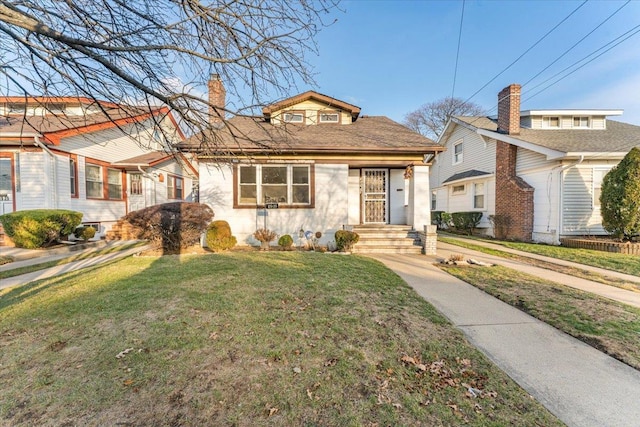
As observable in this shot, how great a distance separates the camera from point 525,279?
5.73m

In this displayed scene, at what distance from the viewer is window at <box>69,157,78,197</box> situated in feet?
34.7

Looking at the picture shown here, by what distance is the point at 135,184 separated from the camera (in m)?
14.2

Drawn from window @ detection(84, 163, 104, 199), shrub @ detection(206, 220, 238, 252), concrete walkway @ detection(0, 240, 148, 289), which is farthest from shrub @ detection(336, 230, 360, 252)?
window @ detection(84, 163, 104, 199)

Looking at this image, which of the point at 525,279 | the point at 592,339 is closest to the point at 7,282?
the point at 592,339

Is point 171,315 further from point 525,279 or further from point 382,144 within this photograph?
point 382,144

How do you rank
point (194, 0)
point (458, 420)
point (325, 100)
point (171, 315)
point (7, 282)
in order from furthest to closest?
point (325, 100)
point (7, 282)
point (171, 315)
point (194, 0)
point (458, 420)

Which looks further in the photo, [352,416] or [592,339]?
[592,339]

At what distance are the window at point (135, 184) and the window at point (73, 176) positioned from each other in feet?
10.00

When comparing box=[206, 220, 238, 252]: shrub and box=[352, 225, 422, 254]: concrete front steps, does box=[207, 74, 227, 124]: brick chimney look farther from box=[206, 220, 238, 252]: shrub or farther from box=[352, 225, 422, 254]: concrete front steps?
box=[352, 225, 422, 254]: concrete front steps

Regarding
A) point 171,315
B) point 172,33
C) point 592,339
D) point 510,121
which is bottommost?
point 592,339

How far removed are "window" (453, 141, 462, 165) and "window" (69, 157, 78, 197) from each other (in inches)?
775

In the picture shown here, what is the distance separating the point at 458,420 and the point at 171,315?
3.28 metres

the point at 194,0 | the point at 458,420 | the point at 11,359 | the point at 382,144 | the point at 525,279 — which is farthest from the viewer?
the point at 382,144

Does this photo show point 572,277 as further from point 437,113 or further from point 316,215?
point 437,113
